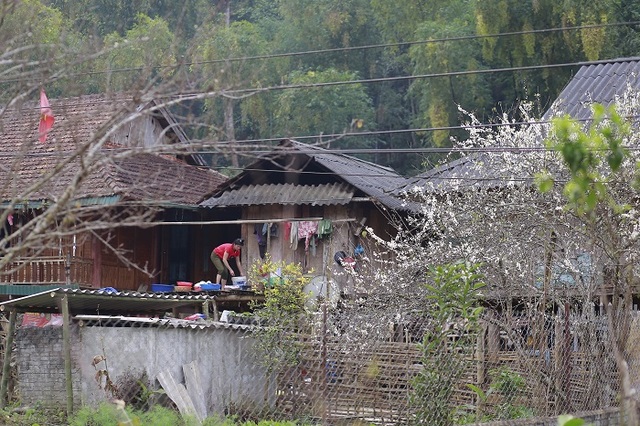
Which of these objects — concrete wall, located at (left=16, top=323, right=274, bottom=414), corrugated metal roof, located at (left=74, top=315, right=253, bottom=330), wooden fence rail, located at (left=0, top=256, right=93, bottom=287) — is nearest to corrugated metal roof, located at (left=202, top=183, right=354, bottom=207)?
wooden fence rail, located at (left=0, top=256, right=93, bottom=287)

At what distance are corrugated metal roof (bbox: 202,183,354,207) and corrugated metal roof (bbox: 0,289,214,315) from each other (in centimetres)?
714

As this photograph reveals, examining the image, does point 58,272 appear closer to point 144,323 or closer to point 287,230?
point 287,230

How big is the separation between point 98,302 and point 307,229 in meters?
9.60

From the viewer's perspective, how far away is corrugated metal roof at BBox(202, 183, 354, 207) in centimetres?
2255

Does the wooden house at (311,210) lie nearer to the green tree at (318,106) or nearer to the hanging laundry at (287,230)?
the hanging laundry at (287,230)

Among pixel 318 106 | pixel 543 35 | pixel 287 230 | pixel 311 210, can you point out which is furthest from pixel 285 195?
pixel 318 106

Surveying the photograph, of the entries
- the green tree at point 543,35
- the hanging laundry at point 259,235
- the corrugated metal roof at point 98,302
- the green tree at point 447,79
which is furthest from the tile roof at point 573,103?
the green tree at point 447,79

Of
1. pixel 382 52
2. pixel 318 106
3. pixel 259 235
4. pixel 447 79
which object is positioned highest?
pixel 382 52

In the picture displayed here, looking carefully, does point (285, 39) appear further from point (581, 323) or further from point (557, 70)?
point (581, 323)

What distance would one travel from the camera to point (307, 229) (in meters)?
22.8

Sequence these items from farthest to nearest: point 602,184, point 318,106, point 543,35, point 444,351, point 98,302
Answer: point 318,106 < point 543,35 < point 98,302 < point 444,351 < point 602,184

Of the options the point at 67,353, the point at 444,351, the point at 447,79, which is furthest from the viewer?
the point at 447,79

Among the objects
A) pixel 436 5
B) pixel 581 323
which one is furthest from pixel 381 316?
pixel 436 5

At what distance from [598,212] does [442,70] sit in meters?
21.9
